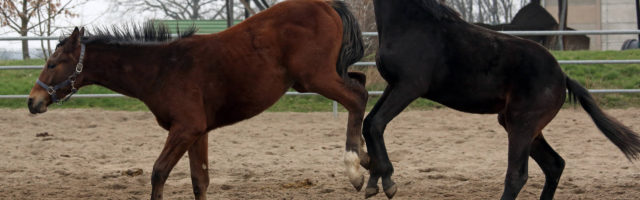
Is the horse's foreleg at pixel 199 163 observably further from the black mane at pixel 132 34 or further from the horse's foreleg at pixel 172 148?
the black mane at pixel 132 34

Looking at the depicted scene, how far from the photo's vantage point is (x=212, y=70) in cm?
415

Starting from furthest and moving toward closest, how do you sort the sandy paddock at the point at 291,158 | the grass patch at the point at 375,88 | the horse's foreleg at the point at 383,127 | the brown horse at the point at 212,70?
1. the grass patch at the point at 375,88
2. the sandy paddock at the point at 291,158
3. the brown horse at the point at 212,70
4. the horse's foreleg at the point at 383,127

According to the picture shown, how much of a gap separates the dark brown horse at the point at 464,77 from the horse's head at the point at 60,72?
72.6 inches

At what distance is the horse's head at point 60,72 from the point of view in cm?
409

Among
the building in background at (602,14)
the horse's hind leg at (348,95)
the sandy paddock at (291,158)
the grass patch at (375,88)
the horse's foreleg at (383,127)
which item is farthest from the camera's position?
the building in background at (602,14)

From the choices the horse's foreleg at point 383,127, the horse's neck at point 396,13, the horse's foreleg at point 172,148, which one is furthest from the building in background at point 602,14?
the horse's foreleg at point 172,148

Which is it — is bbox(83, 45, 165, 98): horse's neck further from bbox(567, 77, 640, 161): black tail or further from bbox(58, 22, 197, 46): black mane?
bbox(567, 77, 640, 161): black tail

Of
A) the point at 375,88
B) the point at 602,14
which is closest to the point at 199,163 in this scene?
the point at 375,88

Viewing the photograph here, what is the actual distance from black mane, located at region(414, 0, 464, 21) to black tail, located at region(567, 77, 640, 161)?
0.82 metres

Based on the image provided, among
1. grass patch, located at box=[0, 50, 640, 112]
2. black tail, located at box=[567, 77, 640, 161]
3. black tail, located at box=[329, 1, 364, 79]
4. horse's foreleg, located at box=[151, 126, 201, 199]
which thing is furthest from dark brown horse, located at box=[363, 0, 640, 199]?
grass patch, located at box=[0, 50, 640, 112]

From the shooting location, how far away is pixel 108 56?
4176mm

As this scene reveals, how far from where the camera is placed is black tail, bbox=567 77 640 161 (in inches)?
161

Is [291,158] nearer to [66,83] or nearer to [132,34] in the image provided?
[132,34]

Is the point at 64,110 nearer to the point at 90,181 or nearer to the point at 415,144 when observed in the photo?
the point at 90,181
